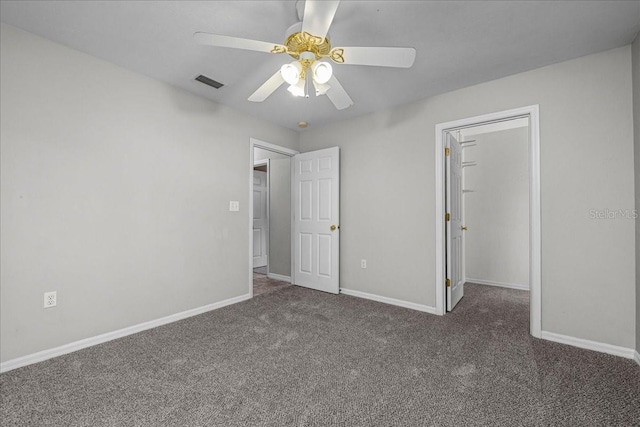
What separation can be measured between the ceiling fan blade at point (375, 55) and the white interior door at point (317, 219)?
2.07 metres

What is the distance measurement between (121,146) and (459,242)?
3740mm

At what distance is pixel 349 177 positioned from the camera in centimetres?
382

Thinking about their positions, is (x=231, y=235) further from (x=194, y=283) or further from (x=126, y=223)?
(x=126, y=223)

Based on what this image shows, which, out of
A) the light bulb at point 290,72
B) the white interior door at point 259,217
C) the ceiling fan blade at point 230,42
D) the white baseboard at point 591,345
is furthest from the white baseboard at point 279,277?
the ceiling fan blade at point 230,42

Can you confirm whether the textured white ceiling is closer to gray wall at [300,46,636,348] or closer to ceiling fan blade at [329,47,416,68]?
gray wall at [300,46,636,348]

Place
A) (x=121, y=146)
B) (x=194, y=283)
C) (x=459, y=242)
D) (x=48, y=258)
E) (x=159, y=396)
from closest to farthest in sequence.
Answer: (x=159, y=396), (x=48, y=258), (x=121, y=146), (x=194, y=283), (x=459, y=242)

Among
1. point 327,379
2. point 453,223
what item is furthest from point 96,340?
point 453,223

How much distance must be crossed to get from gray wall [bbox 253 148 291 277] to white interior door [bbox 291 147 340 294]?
0.35 meters

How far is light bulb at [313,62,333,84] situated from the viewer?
5.39ft

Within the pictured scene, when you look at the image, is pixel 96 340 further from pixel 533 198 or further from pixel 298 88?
pixel 533 198

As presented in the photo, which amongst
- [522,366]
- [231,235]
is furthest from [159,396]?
[522,366]

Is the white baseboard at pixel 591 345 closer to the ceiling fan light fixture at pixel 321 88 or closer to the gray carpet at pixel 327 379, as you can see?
the gray carpet at pixel 327 379

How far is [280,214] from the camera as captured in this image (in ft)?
15.6

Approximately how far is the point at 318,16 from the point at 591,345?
304 cm
